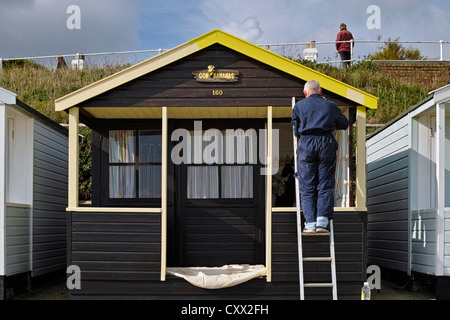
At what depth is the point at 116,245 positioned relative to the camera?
6.91 meters

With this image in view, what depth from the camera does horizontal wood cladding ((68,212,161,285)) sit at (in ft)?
22.5

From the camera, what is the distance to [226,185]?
26.7 ft

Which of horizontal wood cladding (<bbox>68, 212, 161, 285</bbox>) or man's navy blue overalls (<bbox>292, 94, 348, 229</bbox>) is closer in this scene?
man's navy blue overalls (<bbox>292, 94, 348, 229</bbox>)

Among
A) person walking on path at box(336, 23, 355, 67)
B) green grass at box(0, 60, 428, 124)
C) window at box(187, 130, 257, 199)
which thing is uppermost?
person walking on path at box(336, 23, 355, 67)

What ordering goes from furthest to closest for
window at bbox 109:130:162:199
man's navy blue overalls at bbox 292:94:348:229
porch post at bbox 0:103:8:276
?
window at bbox 109:130:162:199 → porch post at bbox 0:103:8:276 → man's navy blue overalls at bbox 292:94:348:229

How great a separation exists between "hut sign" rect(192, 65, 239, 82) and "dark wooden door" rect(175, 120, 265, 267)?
114cm

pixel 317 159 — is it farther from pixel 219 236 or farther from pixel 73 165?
pixel 73 165

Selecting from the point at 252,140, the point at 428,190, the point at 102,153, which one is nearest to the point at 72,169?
the point at 102,153

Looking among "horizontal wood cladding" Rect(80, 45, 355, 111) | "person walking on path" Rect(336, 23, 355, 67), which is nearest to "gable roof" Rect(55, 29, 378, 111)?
"horizontal wood cladding" Rect(80, 45, 355, 111)

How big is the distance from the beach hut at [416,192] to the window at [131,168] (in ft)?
12.1

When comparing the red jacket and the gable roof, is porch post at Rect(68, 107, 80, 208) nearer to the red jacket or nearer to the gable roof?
the gable roof

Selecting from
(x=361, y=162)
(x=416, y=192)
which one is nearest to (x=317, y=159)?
(x=361, y=162)
